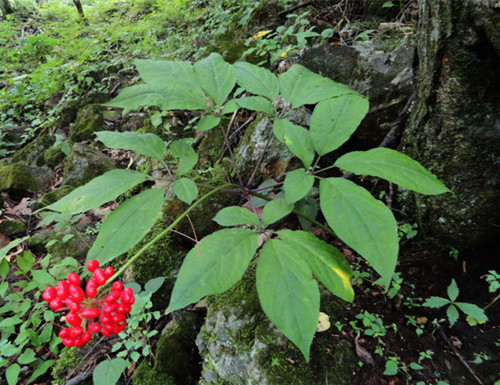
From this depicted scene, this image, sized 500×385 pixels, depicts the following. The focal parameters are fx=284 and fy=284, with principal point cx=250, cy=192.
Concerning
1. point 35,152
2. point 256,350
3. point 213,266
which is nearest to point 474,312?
point 256,350

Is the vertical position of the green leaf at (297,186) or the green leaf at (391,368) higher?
the green leaf at (297,186)

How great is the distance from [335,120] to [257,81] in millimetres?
416

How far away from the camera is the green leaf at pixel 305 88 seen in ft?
3.90

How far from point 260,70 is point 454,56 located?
0.90m

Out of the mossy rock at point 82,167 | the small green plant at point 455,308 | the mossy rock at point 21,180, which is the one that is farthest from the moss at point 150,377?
the mossy rock at point 21,180

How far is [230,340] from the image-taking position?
1383 mm

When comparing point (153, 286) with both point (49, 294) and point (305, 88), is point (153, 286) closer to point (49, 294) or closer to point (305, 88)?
point (49, 294)

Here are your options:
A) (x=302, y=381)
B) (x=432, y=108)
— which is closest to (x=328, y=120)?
(x=432, y=108)

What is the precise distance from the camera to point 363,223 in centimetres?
80

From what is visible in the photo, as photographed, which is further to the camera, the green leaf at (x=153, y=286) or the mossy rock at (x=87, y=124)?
the mossy rock at (x=87, y=124)

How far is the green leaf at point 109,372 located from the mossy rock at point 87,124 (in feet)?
12.0

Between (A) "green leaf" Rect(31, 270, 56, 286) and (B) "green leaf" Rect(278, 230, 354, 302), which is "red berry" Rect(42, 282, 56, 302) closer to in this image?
(B) "green leaf" Rect(278, 230, 354, 302)

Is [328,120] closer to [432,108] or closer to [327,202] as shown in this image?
[327,202]

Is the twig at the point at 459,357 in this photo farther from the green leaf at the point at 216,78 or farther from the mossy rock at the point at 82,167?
the mossy rock at the point at 82,167
